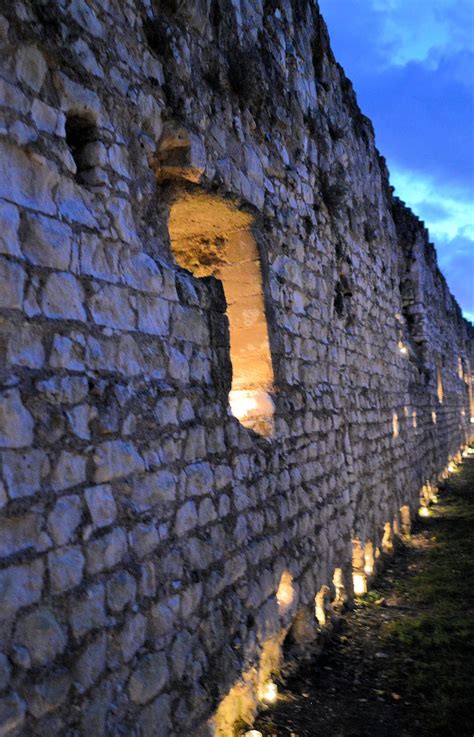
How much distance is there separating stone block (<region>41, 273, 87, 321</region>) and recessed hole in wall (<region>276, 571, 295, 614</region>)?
7.48 ft

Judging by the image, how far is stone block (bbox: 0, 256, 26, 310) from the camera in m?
1.78

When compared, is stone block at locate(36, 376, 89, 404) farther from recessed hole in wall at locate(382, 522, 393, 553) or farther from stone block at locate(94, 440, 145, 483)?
recessed hole in wall at locate(382, 522, 393, 553)

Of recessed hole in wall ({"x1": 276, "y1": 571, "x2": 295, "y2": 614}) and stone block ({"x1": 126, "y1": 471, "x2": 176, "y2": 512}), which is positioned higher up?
stone block ({"x1": 126, "y1": 471, "x2": 176, "y2": 512})

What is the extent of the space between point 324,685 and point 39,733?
225cm

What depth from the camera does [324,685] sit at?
340 centimetres

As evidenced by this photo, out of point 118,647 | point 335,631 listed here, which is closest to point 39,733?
point 118,647

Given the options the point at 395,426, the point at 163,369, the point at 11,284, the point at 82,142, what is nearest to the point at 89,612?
the point at 163,369

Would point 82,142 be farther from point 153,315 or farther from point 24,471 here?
point 24,471

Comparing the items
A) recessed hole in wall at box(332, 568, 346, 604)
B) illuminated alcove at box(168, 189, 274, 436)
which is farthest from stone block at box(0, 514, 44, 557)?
recessed hole in wall at box(332, 568, 346, 604)

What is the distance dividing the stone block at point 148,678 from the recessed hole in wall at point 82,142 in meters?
2.00

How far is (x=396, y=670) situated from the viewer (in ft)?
11.7

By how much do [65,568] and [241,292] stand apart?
7.71 feet

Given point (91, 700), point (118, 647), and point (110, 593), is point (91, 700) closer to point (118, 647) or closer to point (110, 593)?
point (118, 647)

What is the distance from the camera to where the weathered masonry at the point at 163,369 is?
1.84 metres
